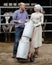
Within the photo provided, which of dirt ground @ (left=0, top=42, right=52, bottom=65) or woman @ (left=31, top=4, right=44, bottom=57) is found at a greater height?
woman @ (left=31, top=4, right=44, bottom=57)

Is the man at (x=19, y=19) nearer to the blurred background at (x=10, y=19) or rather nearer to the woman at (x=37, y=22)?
the woman at (x=37, y=22)

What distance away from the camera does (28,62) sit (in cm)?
823

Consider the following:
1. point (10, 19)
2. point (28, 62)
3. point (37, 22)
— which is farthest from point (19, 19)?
point (10, 19)

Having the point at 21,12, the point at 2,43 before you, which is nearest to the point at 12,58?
the point at 21,12

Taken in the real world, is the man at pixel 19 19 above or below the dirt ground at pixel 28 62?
above

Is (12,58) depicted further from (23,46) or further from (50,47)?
(50,47)

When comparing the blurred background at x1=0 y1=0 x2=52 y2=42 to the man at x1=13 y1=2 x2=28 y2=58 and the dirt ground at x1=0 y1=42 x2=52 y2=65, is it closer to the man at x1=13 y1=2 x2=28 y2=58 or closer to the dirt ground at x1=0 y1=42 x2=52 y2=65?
the dirt ground at x1=0 y1=42 x2=52 y2=65

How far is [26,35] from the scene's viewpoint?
7.94 metres

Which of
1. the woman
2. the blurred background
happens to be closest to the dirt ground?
the woman

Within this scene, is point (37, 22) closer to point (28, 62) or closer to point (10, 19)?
point (28, 62)

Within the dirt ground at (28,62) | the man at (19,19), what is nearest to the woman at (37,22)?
the man at (19,19)

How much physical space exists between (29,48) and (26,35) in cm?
38

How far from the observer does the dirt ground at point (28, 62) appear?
8.23 meters

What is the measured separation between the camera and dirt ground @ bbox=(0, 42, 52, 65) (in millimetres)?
8227
